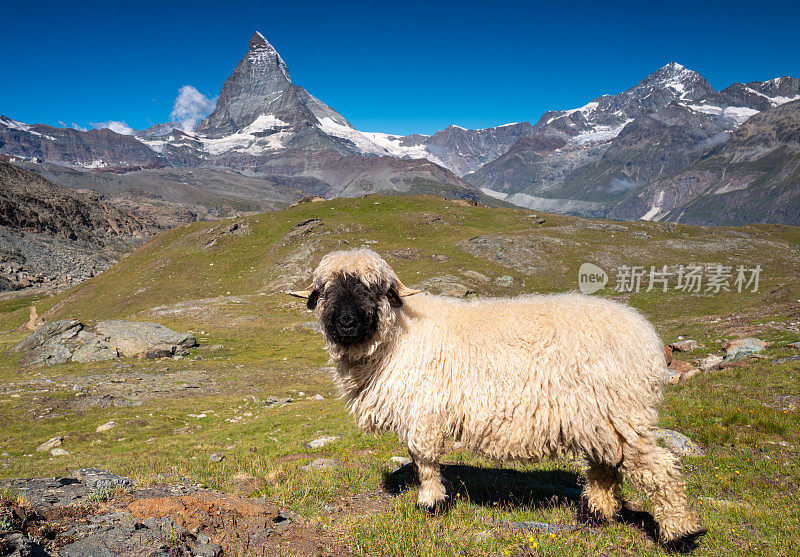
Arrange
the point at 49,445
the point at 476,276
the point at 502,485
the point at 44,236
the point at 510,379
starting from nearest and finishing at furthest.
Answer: the point at 510,379 → the point at 502,485 → the point at 49,445 → the point at 476,276 → the point at 44,236

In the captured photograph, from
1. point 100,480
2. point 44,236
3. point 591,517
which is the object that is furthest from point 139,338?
point 44,236

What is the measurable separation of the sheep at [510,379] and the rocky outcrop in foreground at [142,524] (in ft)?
7.63

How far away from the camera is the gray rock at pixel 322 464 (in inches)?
435

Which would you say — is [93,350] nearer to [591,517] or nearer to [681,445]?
[591,517]

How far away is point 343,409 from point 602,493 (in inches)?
569

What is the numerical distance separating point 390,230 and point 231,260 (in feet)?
90.6

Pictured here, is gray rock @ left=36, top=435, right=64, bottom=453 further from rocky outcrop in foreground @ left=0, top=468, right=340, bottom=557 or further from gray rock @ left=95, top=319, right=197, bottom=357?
gray rock @ left=95, top=319, right=197, bottom=357

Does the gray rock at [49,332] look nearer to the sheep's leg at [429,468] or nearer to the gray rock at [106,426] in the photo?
the gray rock at [106,426]

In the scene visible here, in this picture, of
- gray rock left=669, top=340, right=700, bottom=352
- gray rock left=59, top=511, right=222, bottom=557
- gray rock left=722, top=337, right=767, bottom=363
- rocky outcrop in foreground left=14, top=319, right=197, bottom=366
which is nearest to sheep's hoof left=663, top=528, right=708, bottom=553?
gray rock left=59, top=511, right=222, bottom=557

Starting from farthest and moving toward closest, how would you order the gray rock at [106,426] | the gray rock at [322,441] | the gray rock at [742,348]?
the gray rock at [742,348]
the gray rock at [106,426]
the gray rock at [322,441]

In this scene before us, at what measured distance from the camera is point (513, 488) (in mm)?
9023

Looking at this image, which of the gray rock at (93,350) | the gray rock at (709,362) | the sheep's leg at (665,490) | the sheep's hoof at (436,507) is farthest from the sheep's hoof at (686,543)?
the gray rock at (93,350)

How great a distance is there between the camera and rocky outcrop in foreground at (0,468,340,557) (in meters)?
4.73

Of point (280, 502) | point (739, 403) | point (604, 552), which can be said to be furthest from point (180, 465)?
point (739, 403)
